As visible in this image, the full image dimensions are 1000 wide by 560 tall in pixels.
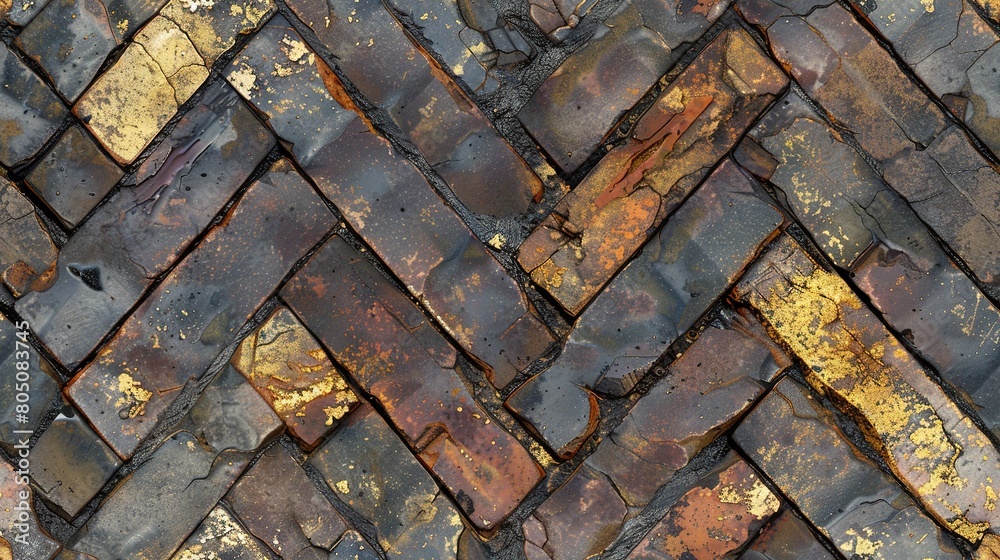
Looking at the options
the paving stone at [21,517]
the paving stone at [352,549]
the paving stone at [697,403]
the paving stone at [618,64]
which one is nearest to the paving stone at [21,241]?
the paving stone at [21,517]

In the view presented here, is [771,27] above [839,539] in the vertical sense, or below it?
above

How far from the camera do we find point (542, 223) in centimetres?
129

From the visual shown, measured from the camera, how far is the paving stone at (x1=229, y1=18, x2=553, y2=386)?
126 centimetres

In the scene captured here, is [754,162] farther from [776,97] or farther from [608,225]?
[608,225]

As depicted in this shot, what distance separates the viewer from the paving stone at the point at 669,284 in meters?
1.26

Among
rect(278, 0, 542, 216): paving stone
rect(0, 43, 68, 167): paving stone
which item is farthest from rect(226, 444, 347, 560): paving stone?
rect(0, 43, 68, 167): paving stone

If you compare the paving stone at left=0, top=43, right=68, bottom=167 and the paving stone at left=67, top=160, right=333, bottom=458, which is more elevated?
the paving stone at left=0, top=43, right=68, bottom=167

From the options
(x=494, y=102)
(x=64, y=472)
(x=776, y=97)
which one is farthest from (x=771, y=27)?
(x=64, y=472)

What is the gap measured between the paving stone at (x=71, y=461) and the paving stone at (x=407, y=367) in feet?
1.55

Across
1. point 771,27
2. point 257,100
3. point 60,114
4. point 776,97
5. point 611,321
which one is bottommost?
point 611,321

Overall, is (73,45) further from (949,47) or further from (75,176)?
(949,47)

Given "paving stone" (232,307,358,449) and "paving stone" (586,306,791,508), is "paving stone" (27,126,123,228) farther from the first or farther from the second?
"paving stone" (586,306,791,508)

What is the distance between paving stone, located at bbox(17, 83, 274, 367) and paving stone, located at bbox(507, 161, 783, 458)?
2.43 feet

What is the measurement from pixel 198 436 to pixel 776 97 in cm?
130
